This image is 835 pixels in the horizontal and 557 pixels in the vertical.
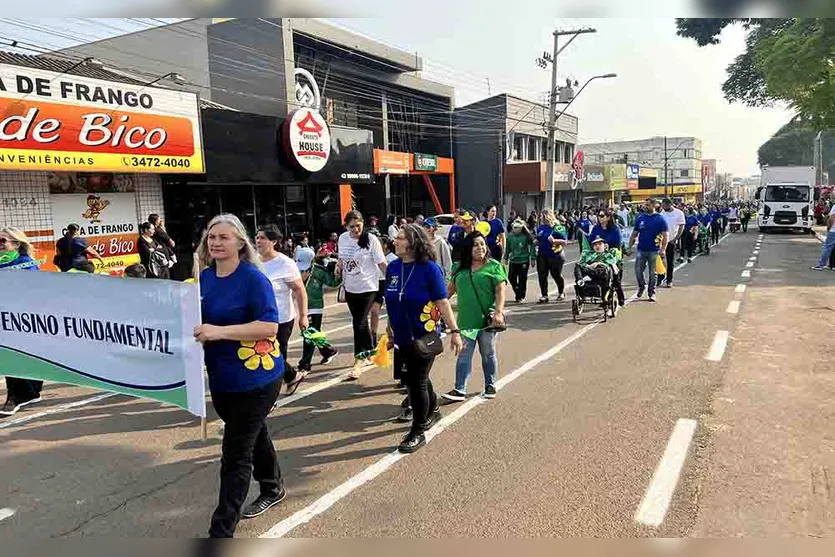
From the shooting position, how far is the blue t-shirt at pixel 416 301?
15.8ft

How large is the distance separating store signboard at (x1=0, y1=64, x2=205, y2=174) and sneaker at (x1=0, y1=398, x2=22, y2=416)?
630 cm

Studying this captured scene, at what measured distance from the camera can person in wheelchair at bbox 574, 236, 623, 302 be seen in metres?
10.2

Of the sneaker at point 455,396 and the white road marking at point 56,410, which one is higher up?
the sneaker at point 455,396

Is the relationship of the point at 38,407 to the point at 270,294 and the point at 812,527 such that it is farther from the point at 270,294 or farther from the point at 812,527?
the point at 812,527

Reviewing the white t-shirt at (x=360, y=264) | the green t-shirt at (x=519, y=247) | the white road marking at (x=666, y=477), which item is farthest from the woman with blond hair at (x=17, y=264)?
the green t-shirt at (x=519, y=247)

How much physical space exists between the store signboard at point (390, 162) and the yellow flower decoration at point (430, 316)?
21.4m

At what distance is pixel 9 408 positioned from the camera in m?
6.04

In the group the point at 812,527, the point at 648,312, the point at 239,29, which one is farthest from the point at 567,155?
the point at 812,527

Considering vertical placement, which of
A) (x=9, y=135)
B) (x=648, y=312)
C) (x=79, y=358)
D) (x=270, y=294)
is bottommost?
(x=648, y=312)

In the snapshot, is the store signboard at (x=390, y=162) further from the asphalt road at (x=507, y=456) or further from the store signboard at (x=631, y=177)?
the store signboard at (x=631, y=177)

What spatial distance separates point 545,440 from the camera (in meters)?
4.95

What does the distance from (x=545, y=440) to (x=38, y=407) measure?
5092 millimetres

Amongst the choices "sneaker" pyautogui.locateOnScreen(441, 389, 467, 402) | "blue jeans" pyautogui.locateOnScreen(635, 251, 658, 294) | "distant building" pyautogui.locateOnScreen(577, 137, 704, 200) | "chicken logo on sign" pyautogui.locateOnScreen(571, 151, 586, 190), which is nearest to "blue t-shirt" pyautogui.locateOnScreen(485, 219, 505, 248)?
"blue jeans" pyautogui.locateOnScreen(635, 251, 658, 294)

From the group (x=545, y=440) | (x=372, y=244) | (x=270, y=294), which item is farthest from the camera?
(x=372, y=244)
